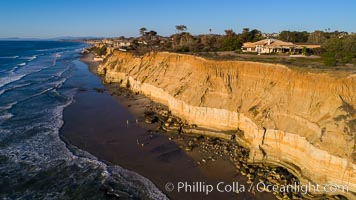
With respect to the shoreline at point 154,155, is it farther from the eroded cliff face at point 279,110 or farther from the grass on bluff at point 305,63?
the grass on bluff at point 305,63

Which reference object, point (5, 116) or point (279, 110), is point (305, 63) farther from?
point (5, 116)

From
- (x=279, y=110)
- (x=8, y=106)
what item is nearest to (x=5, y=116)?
(x=8, y=106)

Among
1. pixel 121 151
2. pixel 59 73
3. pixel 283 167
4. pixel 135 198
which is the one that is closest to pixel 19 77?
pixel 59 73

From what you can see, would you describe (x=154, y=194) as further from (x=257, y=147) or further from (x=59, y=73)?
(x=59, y=73)

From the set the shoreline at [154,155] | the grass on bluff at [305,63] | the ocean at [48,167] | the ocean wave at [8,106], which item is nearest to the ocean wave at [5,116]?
the ocean at [48,167]

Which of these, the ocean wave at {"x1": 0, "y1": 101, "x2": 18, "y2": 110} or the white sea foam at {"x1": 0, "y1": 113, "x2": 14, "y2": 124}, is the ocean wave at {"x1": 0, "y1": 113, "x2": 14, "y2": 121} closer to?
the white sea foam at {"x1": 0, "y1": 113, "x2": 14, "y2": 124}
